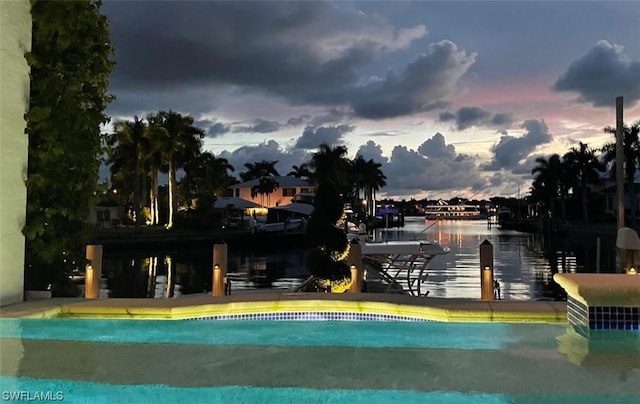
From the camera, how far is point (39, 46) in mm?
7938

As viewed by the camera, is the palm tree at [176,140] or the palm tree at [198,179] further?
the palm tree at [198,179]

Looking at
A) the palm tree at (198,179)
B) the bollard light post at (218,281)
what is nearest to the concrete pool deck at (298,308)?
the bollard light post at (218,281)

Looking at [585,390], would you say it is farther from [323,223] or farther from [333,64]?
[333,64]

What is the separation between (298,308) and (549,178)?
79794mm

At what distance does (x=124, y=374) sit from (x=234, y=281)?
667 inches

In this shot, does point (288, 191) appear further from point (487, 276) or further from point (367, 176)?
point (487, 276)

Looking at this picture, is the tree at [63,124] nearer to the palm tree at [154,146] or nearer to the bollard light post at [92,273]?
the bollard light post at [92,273]

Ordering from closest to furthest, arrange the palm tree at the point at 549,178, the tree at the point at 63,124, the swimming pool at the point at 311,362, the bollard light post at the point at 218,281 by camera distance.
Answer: the swimming pool at the point at 311,362 < the tree at the point at 63,124 < the bollard light post at the point at 218,281 < the palm tree at the point at 549,178

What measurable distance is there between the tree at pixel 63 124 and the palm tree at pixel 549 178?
7311cm

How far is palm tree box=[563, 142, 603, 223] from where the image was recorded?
66625mm

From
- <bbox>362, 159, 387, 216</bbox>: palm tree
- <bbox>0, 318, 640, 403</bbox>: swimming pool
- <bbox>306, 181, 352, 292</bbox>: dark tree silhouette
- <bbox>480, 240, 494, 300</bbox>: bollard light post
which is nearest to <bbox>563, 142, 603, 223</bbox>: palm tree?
<bbox>362, 159, 387, 216</bbox>: palm tree

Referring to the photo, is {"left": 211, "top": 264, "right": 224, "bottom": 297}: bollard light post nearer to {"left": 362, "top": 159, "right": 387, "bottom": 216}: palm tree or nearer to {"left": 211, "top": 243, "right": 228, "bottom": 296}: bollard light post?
{"left": 211, "top": 243, "right": 228, "bottom": 296}: bollard light post

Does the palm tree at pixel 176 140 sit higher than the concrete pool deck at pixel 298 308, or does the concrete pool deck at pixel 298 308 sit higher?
the palm tree at pixel 176 140

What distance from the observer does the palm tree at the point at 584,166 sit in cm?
6662
